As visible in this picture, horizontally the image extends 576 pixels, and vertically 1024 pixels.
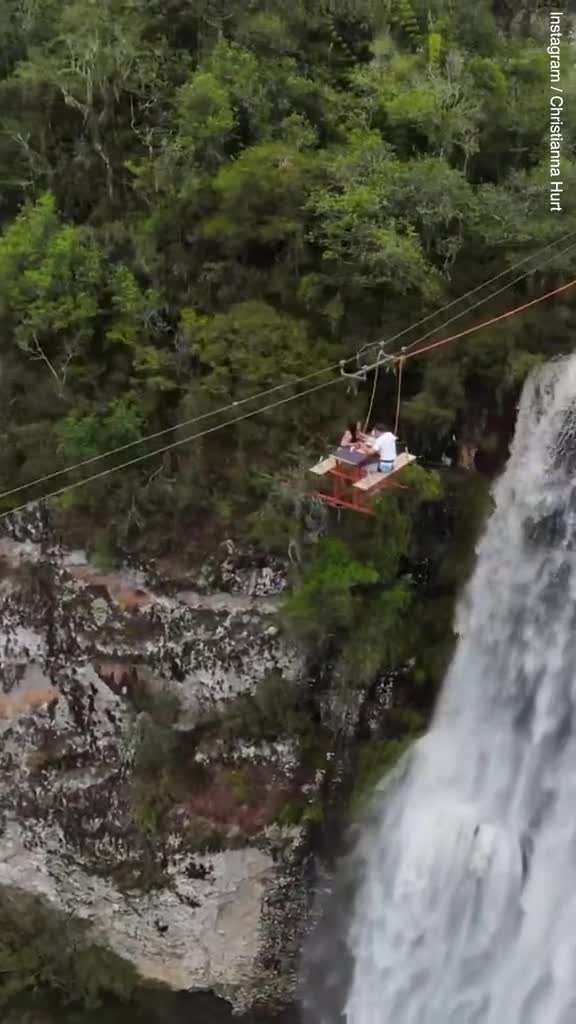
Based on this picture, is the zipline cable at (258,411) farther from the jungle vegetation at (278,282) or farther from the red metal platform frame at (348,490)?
the red metal platform frame at (348,490)

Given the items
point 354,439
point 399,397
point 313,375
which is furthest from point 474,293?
point 354,439

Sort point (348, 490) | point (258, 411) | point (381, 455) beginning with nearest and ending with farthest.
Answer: point (381, 455) < point (348, 490) < point (258, 411)

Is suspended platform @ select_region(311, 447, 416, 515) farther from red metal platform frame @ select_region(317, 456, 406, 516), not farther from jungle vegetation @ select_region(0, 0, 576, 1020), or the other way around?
jungle vegetation @ select_region(0, 0, 576, 1020)

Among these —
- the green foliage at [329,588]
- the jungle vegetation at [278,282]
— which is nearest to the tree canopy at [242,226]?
the jungle vegetation at [278,282]

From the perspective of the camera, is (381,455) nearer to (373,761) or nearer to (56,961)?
(373,761)

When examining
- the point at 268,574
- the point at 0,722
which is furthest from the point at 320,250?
the point at 0,722

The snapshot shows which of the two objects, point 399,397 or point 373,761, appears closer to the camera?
point 399,397
